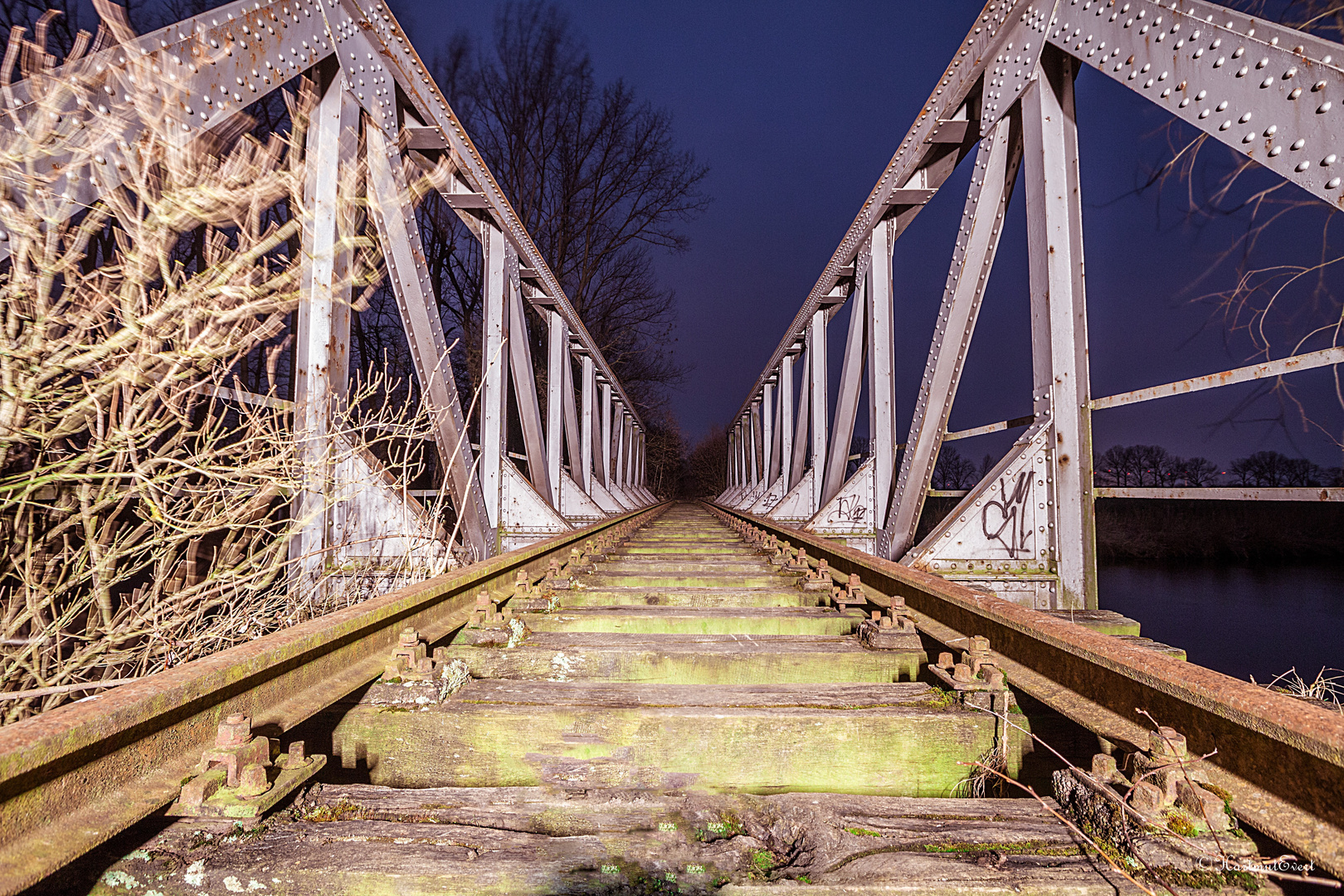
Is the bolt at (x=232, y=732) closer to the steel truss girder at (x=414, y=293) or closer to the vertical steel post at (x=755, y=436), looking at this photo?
the steel truss girder at (x=414, y=293)

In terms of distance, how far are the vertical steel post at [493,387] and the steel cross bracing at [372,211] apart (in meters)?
0.02

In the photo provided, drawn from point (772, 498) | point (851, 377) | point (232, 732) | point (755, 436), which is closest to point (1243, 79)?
point (232, 732)

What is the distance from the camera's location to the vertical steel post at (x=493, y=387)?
5.93m

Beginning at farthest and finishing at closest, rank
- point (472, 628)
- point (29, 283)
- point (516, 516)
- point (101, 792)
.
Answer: point (516, 516), point (472, 628), point (29, 283), point (101, 792)

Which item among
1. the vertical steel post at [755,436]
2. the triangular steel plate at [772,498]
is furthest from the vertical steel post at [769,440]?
the vertical steel post at [755,436]

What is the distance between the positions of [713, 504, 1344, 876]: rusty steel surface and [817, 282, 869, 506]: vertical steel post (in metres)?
5.03

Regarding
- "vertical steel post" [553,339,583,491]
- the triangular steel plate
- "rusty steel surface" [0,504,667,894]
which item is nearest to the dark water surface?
the triangular steel plate

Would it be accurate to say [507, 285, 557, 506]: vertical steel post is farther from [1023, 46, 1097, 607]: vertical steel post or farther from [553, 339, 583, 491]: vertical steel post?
[1023, 46, 1097, 607]: vertical steel post

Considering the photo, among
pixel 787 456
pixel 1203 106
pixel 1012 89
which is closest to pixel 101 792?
pixel 1203 106

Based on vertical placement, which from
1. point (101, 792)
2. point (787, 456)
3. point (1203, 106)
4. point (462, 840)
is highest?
point (1203, 106)

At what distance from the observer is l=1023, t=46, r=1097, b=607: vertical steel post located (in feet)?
11.0

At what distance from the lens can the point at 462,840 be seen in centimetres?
120

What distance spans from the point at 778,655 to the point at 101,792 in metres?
1.76

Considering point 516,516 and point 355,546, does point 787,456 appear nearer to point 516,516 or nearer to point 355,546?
point 516,516
